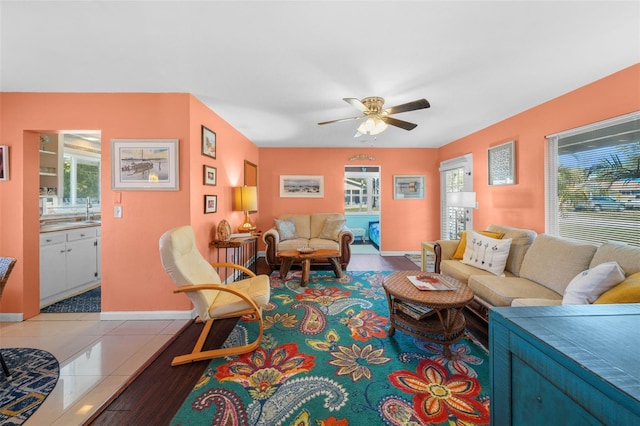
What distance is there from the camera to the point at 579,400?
55cm

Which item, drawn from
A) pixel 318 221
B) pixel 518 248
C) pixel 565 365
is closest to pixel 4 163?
pixel 318 221

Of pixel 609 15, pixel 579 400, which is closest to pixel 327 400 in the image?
pixel 579 400

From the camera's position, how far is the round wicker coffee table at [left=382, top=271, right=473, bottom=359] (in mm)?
2010

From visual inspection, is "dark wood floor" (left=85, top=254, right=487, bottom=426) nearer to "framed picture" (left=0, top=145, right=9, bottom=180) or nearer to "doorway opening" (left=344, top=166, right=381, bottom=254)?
Result: "framed picture" (left=0, top=145, right=9, bottom=180)

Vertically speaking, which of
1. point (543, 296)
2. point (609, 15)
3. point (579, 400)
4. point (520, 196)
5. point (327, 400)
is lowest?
point (327, 400)

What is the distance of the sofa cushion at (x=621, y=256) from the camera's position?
6.03 feet

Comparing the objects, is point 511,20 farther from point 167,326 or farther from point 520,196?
point 167,326

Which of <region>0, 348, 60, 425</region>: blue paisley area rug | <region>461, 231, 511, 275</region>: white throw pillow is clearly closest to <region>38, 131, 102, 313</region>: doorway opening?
<region>0, 348, 60, 425</region>: blue paisley area rug

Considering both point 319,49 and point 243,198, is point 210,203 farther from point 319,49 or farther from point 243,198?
point 319,49

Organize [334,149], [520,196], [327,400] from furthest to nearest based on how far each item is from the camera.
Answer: [334,149], [520,196], [327,400]

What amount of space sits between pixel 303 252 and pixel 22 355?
9.67 ft

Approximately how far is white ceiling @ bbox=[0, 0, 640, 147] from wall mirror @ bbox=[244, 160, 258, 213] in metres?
1.74

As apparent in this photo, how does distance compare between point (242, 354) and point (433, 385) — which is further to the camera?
point (242, 354)

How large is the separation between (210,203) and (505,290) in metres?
3.39
